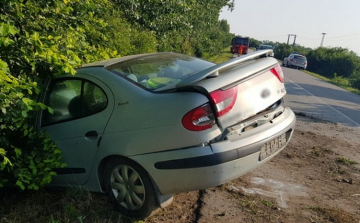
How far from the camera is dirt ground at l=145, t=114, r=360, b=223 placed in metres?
3.52

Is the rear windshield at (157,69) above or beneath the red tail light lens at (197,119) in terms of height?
above

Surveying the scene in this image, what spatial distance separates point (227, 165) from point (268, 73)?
3.94 ft

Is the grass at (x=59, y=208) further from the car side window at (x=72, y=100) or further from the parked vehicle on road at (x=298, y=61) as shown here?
the parked vehicle on road at (x=298, y=61)

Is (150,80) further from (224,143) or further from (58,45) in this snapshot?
(58,45)

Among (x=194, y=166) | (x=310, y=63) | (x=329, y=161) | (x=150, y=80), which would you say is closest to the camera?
(x=194, y=166)

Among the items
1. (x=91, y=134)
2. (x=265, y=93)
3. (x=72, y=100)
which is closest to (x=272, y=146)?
(x=265, y=93)

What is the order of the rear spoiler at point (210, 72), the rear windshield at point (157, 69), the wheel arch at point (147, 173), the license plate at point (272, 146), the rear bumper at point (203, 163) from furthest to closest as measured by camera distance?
the rear windshield at point (157, 69)
the license plate at point (272, 146)
the wheel arch at point (147, 173)
the rear spoiler at point (210, 72)
the rear bumper at point (203, 163)

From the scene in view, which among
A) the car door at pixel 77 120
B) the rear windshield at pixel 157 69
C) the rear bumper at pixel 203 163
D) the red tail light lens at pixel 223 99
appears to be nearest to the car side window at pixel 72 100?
the car door at pixel 77 120

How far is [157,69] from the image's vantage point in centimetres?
385

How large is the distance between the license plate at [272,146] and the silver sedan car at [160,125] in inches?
0.4

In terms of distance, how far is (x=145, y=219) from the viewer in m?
Result: 3.36

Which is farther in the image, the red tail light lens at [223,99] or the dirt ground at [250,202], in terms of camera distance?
the dirt ground at [250,202]

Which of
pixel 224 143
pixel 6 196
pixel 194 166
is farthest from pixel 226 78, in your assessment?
pixel 6 196

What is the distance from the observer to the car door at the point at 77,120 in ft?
11.3
